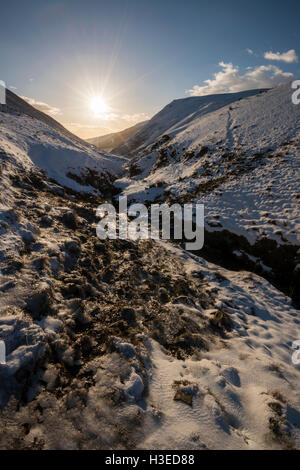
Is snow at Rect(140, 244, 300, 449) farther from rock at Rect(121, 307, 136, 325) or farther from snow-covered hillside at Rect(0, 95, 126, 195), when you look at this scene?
snow-covered hillside at Rect(0, 95, 126, 195)

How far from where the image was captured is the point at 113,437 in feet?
11.9

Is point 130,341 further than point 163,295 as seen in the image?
No

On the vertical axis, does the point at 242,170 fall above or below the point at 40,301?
above

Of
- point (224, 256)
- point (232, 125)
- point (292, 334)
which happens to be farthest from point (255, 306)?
point (232, 125)

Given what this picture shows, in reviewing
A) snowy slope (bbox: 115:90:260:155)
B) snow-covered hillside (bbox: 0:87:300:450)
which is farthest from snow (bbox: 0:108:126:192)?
snowy slope (bbox: 115:90:260:155)

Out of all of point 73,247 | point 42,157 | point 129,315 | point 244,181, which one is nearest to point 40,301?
point 129,315

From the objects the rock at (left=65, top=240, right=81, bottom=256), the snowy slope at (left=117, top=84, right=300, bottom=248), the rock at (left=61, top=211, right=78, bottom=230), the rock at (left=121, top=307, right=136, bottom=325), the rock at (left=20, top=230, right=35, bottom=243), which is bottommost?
the rock at (left=121, top=307, right=136, bottom=325)

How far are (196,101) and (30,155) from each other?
8150 cm

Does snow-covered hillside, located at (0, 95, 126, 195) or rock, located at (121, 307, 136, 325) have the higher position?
snow-covered hillside, located at (0, 95, 126, 195)

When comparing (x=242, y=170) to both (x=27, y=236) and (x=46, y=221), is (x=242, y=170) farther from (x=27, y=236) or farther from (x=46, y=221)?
(x=27, y=236)

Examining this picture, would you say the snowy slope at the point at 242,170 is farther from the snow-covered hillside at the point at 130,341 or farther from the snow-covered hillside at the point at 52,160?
the snow-covered hillside at the point at 52,160

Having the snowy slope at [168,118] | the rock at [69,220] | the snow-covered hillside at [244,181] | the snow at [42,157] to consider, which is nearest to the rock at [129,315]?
the rock at [69,220]

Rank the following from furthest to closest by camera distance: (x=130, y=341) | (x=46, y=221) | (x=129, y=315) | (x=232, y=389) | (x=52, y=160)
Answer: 1. (x=52, y=160)
2. (x=46, y=221)
3. (x=129, y=315)
4. (x=130, y=341)
5. (x=232, y=389)
